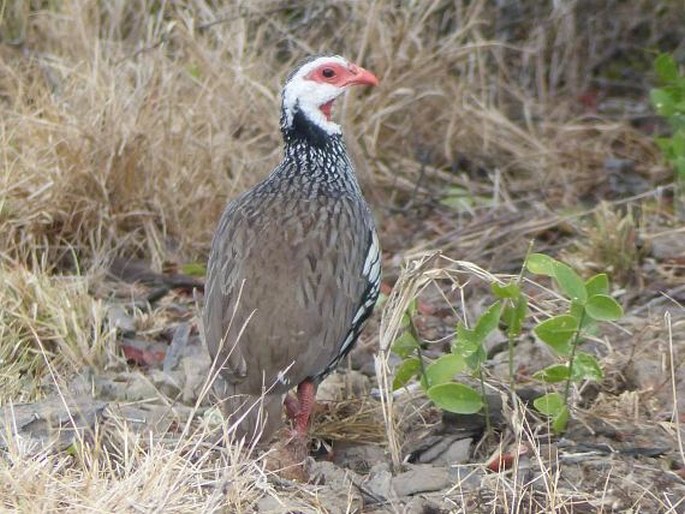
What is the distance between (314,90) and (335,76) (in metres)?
0.13

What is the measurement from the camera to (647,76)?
976cm

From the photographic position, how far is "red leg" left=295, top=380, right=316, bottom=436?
17.6 feet

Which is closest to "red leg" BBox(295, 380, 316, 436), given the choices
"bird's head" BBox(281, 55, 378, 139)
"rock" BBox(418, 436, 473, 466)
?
"rock" BBox(418, 436, 473, 466)

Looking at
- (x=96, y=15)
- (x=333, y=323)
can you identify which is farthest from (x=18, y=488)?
(x=96, y=15)

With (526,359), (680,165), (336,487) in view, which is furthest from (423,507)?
(680,165)

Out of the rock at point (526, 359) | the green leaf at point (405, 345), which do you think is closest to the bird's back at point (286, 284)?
the green leaf at point (405, 345)

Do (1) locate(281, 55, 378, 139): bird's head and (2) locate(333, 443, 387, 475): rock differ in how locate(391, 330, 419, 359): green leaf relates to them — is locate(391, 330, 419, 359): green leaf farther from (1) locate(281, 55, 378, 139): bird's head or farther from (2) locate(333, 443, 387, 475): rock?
(1) locate(281, 55, 378, 139): bird's head

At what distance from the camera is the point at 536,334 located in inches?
199

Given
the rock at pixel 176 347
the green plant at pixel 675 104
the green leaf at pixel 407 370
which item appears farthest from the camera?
the green plant at pixel 675 104

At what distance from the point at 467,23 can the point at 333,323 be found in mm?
3998

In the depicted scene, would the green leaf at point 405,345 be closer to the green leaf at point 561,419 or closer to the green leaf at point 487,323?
the green leaf at point 487,323

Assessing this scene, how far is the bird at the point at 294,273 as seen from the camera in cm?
517

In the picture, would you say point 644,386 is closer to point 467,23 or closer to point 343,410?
point 343,410

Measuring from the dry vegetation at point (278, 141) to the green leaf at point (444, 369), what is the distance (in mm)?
246
